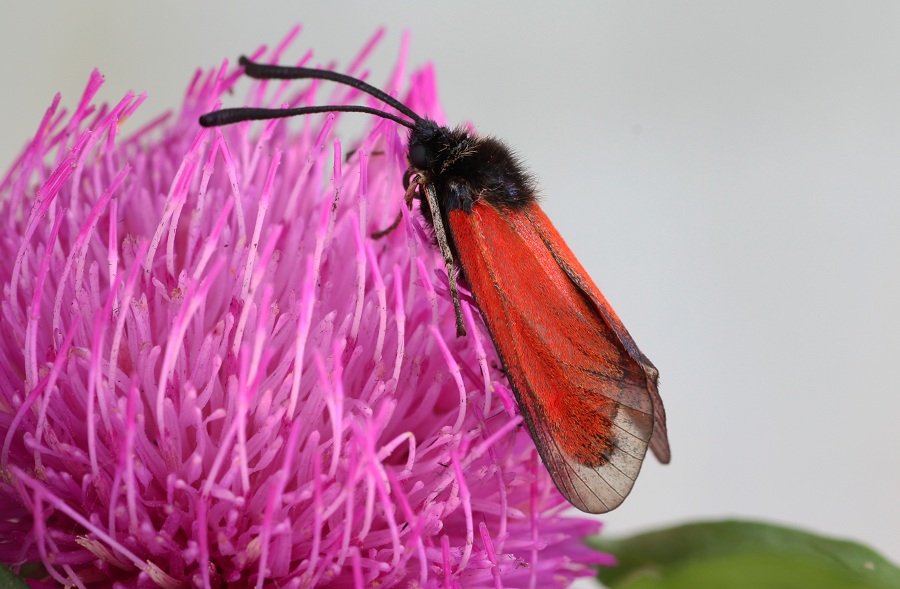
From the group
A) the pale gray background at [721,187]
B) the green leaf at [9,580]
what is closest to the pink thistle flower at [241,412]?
the green leaf at [9,580]

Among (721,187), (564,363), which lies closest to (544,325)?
(564,363)

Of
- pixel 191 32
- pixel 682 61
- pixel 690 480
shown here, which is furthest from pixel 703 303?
pixel 191 32

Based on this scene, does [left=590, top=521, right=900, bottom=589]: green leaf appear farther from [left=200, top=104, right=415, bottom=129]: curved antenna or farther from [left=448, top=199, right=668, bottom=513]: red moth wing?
[left=200, top=104, right=415, bottom=129]: curved antenna

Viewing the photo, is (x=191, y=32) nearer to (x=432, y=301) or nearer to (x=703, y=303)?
(x=703, y=303)

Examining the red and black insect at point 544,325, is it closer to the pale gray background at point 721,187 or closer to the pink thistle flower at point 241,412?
the pink thistle flower at point 241,412

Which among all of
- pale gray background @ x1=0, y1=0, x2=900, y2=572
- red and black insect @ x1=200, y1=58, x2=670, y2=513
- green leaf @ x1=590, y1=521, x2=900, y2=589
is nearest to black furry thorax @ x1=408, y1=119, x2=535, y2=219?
red and black insect @ x1=200, y1=58, x2=670, y2=513

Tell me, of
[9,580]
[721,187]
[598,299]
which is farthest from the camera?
[721,187]

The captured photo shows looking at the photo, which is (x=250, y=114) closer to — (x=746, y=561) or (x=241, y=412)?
(x=241, y=412)
